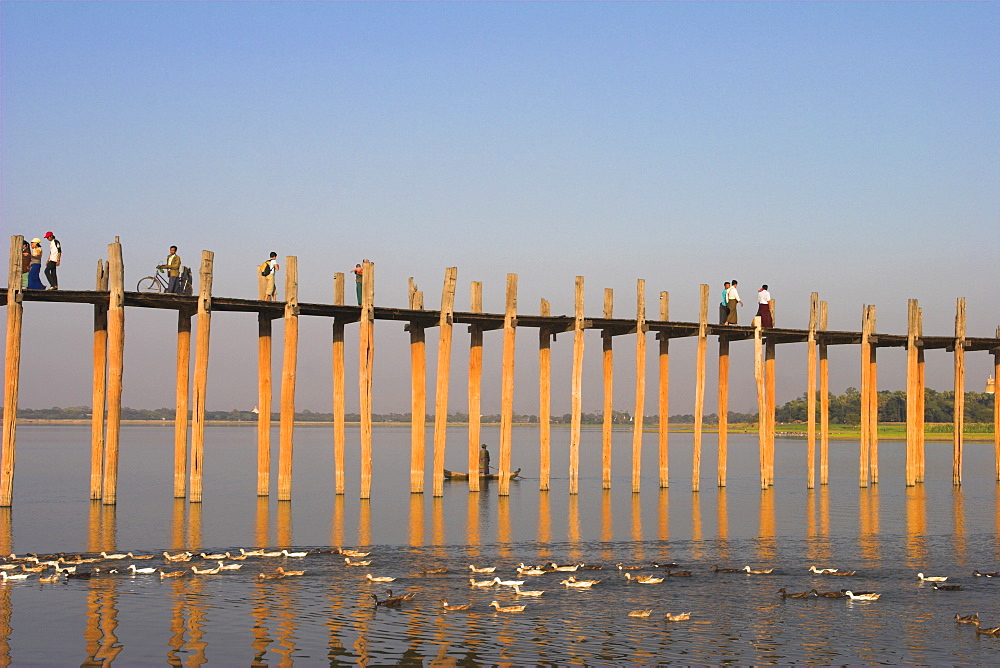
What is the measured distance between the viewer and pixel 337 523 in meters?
25.7

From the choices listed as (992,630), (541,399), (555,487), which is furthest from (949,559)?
(555,487)

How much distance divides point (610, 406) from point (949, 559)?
12.6 metres

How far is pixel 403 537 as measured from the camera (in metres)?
23.1

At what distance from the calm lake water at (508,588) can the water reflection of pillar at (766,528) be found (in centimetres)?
8

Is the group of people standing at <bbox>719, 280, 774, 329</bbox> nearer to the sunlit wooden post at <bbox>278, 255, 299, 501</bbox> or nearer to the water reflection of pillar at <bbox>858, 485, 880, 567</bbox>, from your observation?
the water reflection of pillar at <bbox>858, 485, 880, 567</bbox>

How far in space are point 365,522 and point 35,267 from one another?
10.1 m

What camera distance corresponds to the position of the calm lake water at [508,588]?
13203 millimetres

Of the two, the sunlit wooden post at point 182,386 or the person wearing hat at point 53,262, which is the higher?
the person wearing hat at point 53,262

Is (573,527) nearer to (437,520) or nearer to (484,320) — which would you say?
(437,520)

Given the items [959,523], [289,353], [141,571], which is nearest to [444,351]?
[289,353]

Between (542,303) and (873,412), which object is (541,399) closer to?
(542,303)

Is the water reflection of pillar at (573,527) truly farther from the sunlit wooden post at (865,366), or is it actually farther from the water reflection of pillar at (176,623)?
the sunlit wooden post at (865,366)

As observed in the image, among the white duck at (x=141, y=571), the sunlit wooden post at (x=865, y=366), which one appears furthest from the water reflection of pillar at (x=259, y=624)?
the sunlit wooden post at (x=865, y=366)

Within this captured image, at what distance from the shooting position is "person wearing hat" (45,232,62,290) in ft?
83.6
